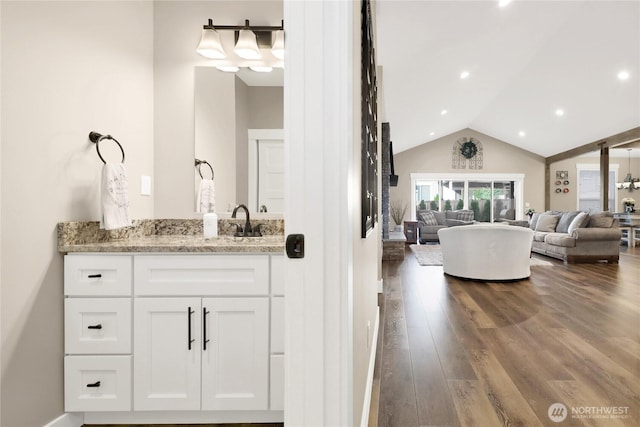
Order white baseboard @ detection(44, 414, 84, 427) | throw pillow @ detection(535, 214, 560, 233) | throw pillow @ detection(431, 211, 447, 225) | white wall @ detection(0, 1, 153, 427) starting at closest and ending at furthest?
white wall @ detection(0, 1, 153, 427), white baseboard @ detection(44, 414, 84, 427), throw pillow @ detection(535, 214, 560, 233), throw pillow @ detection(431, 211, 447, 225)

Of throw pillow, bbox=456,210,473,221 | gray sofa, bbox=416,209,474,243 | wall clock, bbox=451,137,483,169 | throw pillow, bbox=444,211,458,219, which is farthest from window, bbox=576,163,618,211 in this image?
throw pillow, bbox=444,211,458,219

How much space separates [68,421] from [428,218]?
979 cm

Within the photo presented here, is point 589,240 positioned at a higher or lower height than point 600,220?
lower

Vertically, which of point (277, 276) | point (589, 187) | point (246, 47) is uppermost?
point (246, 47)

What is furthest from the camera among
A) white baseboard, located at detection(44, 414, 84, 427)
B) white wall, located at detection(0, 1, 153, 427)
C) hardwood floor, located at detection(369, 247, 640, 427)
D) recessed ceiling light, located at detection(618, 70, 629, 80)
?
recessed ceiling light, located at detection(618, 70, 629, 80)

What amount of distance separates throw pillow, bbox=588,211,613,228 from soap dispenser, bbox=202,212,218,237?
6.83 metres

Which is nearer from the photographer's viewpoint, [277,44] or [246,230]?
[246,230]

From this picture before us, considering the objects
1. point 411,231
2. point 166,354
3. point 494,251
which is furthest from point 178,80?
point 411,231

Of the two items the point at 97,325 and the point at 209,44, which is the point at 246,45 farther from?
the point at 97,325

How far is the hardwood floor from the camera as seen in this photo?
5.89 ft

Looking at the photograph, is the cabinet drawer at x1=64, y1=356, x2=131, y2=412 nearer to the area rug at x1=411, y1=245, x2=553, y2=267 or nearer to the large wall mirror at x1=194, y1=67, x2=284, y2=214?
the large wall mirror at x1=194, y1=67, x2=284, y2=214

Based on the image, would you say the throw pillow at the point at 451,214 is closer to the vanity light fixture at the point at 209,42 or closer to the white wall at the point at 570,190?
the white wall at the point at 570,190

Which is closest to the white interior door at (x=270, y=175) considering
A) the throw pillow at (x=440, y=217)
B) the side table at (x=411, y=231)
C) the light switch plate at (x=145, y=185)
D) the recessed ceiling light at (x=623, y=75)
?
the light switch plate at (x=145, y=185)

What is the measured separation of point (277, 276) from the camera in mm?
1702
